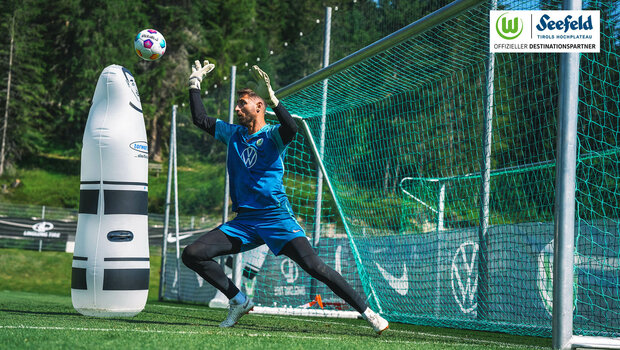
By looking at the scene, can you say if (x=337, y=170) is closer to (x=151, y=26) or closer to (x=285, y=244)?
(x=285, y=244)

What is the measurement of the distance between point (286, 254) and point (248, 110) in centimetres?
118

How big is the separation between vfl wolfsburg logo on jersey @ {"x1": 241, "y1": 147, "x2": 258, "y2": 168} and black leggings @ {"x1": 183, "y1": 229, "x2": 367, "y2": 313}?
585 mm

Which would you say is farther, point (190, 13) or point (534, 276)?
point (190, 13)

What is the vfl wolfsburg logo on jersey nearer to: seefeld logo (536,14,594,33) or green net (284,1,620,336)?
green net (284,1,620,336)

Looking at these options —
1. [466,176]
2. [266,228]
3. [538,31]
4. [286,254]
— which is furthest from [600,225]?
[266,228]

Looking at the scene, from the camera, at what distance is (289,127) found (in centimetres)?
533

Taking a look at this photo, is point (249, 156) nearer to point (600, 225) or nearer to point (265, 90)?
point (265, 90)

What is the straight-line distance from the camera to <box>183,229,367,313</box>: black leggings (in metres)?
5.29

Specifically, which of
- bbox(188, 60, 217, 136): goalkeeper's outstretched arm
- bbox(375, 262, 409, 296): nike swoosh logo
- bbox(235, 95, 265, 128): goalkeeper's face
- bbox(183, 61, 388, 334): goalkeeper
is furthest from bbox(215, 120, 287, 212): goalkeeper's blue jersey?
bbox(375, 262, 409, 296): nike swoosh logo

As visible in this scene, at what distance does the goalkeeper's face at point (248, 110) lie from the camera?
5578 millimetres

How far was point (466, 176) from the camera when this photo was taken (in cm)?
750

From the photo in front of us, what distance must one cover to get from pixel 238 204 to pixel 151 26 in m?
42.0

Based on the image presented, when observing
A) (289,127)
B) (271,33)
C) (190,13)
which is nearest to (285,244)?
(289,127)

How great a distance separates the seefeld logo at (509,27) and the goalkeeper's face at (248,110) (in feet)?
6.92
